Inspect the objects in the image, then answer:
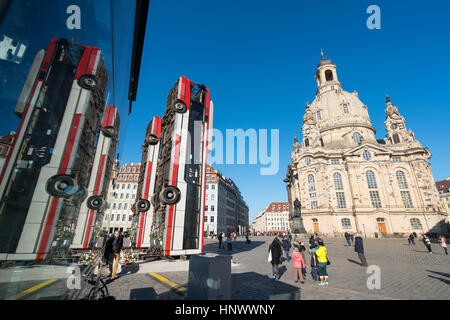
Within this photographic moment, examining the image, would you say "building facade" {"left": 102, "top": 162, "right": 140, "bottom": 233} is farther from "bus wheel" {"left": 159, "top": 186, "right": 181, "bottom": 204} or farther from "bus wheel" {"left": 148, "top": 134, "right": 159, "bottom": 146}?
"bus wheel" {"left": 159, "top": 186, "right": 181, "bottom": 204}

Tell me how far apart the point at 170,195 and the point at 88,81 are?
10.6 meters

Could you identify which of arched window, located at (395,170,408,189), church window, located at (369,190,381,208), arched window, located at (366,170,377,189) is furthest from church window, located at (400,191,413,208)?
arched window, located at (366,170,377,189)

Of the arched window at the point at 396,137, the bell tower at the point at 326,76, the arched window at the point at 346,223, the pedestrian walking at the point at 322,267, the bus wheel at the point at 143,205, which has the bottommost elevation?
the pedestrian walking at the point at 322,267

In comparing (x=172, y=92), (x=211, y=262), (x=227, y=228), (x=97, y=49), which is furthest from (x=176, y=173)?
(x=227, y=228)

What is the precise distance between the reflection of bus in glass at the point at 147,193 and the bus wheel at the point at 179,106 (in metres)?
6.33

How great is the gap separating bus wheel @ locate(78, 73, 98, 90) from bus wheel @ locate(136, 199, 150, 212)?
16.0m

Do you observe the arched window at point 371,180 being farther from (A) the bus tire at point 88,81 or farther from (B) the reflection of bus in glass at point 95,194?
(A) the bus tire at point 88,81

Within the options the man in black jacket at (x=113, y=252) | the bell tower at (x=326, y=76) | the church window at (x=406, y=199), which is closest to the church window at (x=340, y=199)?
the church window at (x=406, y=199)

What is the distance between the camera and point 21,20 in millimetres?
854

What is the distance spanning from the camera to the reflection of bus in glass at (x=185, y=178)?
1179cm

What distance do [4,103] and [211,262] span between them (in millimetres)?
4692

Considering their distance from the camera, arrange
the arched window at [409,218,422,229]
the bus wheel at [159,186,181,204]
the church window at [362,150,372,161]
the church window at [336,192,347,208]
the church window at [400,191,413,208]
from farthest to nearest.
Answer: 1. the church window at [362,150,372,161]
2. the church window at [336,192,347,208]
3. the church window at [400,191,413,208]
4. the arched window at [409,218,422,229]
5. the bus wheel at [159,186,181,204]

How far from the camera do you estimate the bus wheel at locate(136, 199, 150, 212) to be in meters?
16.2
